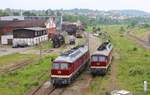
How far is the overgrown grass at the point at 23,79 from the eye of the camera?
3406 centimetres

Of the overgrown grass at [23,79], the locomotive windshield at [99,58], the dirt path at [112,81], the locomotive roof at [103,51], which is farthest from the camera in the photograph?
the locomotive roof at [103,51]

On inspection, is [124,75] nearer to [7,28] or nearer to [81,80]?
[81,80]

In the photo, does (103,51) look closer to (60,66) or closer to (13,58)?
(60,66)

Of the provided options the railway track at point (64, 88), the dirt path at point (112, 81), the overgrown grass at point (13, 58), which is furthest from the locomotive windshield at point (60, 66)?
the overgrown grass at point (13, 58)

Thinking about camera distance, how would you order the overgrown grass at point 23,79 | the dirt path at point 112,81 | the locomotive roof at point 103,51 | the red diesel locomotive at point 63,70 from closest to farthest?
1. the overgrown grass at point 23,79
2. the dirt path at point 112,81
3. the red diesel locomotive at point 63,70
4. the locomotive roof at point 103,51

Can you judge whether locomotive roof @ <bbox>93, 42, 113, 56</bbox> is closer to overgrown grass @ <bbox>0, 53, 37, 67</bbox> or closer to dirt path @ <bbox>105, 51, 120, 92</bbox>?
dirt path @ <bbox>105, 51, 120, 92</bbox>

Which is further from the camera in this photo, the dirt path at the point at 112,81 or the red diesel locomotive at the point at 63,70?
the red diesel locomotive at the point at 63,70

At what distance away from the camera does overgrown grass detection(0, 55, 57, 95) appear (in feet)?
112

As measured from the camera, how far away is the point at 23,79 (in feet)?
129

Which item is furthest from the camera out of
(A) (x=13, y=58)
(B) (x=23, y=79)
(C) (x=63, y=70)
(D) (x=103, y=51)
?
(A) (x=13, y=58)

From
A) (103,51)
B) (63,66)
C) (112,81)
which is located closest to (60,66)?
(63,66)

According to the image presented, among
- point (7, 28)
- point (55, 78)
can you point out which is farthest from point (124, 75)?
point (7, 28)

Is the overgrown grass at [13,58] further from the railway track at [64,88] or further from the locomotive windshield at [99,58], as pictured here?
the railway track at [64,88]

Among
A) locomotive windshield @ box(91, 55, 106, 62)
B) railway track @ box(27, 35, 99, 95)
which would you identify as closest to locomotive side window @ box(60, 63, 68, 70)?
railway track @ box(27, 35, 99, 95)
